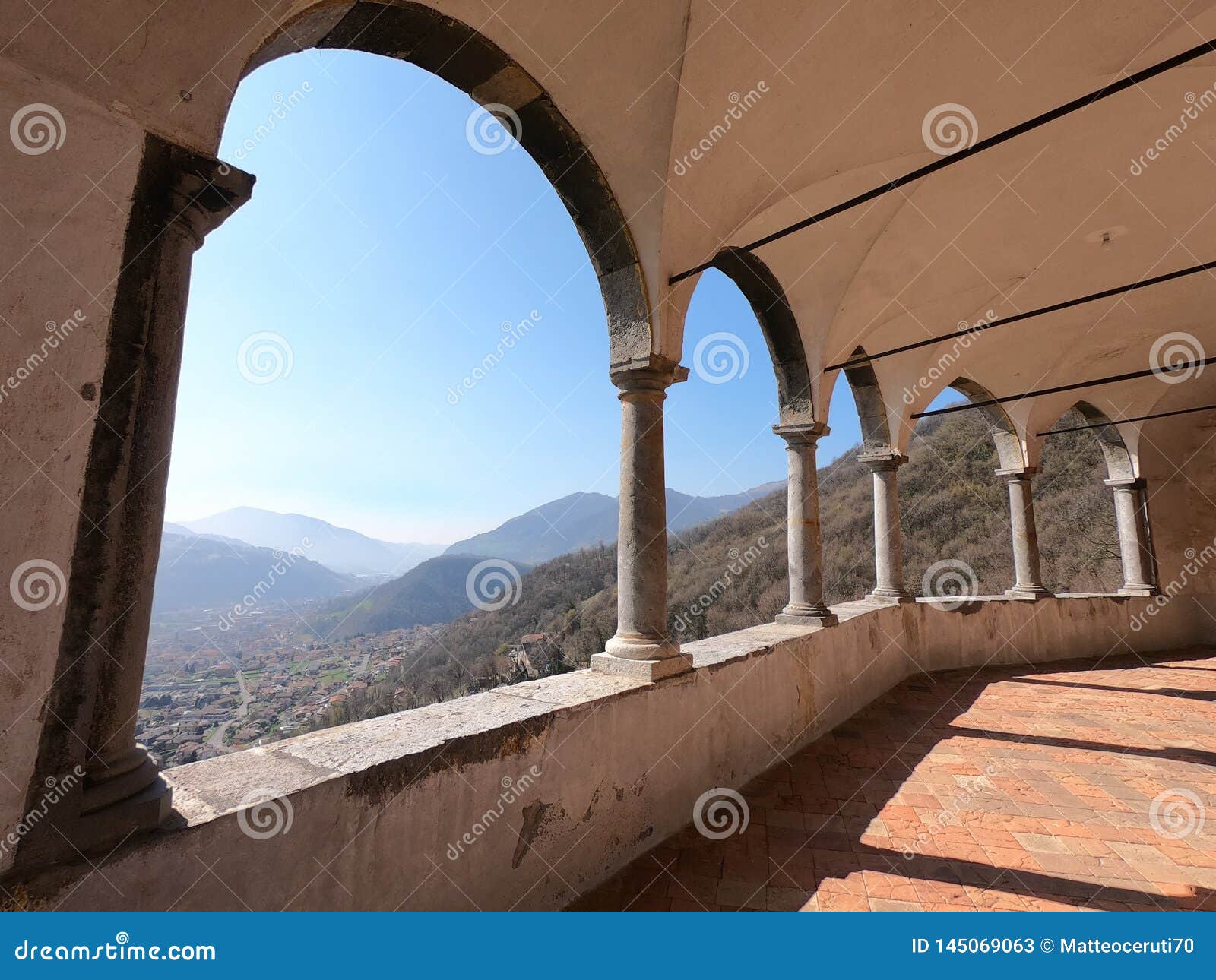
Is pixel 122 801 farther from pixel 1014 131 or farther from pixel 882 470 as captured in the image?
pixel 882 470

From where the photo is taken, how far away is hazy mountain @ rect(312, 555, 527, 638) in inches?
877

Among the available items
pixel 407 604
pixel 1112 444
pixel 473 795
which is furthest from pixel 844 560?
pixel 473 795

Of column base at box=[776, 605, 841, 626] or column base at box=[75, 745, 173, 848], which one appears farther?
column base at box=[776, 605, 841, 626]

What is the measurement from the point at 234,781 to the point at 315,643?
12282mm

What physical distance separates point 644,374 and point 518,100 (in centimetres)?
154

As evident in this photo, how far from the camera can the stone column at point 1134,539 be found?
919 cm

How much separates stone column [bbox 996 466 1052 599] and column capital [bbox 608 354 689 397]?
22.1 ft

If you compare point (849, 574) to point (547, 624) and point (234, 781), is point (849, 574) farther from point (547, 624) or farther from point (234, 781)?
point (234, 781)

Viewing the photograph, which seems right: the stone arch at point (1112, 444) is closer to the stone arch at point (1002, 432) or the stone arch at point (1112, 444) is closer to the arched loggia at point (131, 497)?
the stone arch at point (1002, 432)

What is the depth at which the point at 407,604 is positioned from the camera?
2648 cm

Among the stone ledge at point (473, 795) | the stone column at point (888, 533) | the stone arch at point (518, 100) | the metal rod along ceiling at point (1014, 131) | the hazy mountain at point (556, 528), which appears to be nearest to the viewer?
the stone ledge at point (473, 795)

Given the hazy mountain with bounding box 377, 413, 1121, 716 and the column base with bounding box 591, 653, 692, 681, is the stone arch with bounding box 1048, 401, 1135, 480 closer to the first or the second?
the hazy mountain with bounding box 377, 413, 1121, 716

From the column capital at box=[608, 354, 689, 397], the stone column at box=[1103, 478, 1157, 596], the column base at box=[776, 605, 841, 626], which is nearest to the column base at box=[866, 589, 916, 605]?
the column base at box=[776, 605, 841, 626]

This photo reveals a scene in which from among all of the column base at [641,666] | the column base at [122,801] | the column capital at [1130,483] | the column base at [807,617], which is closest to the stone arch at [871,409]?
the column base at [807,617]
